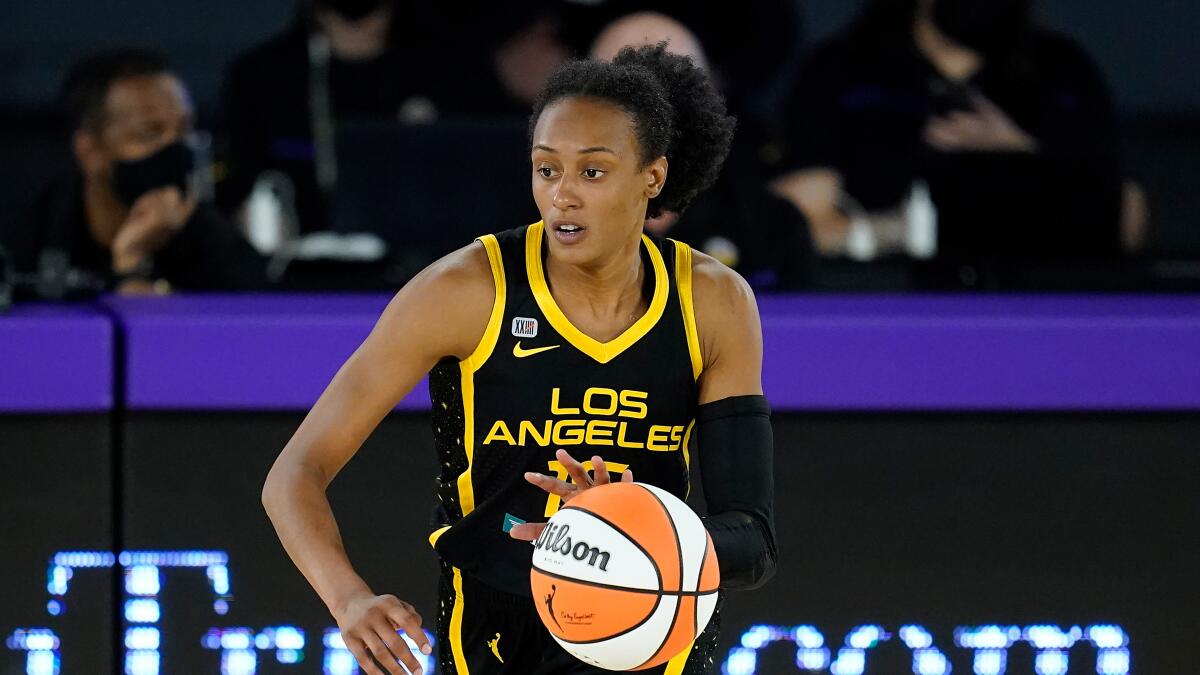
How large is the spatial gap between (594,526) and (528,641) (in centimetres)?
38

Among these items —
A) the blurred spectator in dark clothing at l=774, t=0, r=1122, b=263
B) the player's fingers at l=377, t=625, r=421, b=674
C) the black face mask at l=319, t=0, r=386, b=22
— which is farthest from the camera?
the black face mask at l=319, t=0, r=386, b=22

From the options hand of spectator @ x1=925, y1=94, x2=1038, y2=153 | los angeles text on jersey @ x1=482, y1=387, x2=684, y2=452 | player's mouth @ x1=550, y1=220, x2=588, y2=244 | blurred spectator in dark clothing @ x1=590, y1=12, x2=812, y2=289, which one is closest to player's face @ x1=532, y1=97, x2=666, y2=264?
player's mouth @ x1=550, y1=220, x2=588, y2=244

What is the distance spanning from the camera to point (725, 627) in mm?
3238

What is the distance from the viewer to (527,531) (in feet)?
7.46

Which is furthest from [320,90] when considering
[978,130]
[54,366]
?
[54,366]

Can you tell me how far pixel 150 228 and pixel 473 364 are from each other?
2.22m

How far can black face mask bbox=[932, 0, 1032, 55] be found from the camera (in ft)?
18.5

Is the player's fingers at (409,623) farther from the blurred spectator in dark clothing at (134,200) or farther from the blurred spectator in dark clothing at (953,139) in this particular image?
the blurred spectator in dark clothing at (953,139)

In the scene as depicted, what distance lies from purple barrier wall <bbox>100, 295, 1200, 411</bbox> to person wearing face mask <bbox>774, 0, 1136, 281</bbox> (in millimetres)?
1370

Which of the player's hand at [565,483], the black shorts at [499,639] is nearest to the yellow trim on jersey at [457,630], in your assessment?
the black shorts at [499,639]

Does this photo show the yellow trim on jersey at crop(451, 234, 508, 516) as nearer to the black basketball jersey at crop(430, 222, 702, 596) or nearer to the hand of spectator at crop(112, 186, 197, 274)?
the black basketball jersey at crop(430, 222, 702, 596)

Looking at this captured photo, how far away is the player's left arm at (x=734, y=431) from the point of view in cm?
232

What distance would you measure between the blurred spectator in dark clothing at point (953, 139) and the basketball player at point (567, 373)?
2.21m

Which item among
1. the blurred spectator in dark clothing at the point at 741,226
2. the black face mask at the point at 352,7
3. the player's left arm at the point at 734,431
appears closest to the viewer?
the player's left arm at the point at 734,431
